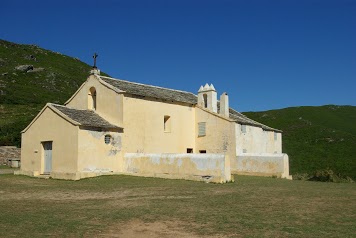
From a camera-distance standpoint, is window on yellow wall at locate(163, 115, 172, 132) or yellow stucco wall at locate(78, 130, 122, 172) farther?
window on yellow wall at locate(163, 115, 172, 132)

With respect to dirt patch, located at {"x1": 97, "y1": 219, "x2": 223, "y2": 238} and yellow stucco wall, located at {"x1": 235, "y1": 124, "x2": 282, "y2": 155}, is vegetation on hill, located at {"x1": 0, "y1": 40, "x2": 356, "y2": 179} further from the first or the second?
dirt patch, located at {"x1": 97, "y1": 219, "x2": 223, "y2": 238}

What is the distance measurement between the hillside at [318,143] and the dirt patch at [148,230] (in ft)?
92.8

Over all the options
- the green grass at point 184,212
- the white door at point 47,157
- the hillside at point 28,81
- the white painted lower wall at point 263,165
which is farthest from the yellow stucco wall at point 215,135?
the hillside at point 28,81

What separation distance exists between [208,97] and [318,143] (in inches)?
807

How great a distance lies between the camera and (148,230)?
977cm

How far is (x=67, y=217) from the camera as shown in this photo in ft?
37.1

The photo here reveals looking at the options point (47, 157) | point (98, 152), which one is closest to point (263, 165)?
point (98, 152)

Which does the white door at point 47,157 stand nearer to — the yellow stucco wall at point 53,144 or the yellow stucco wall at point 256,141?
the yellow stucco wall at point 53,144

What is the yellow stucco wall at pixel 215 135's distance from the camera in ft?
110

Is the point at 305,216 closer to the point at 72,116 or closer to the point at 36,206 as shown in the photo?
the point at 36,206

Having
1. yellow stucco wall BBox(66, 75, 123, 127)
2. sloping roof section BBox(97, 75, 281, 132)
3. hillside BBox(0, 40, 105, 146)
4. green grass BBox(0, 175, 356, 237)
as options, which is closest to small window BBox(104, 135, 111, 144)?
yellow stucco wall BBox(66, 75, 123, 127)

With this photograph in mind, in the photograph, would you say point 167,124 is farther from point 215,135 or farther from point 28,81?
point 28,81

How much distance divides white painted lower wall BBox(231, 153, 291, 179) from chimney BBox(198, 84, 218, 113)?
6641mm

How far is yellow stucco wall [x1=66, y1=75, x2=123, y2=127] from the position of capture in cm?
2897
